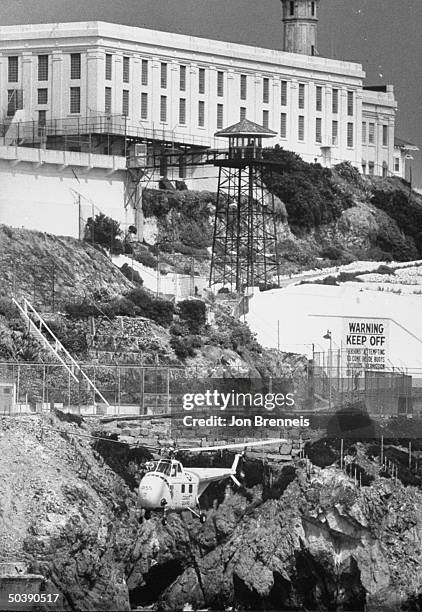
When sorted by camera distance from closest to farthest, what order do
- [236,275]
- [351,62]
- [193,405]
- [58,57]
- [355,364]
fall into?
[193,405] < [355,364] < [236,275] < [58,57] < [351,62]

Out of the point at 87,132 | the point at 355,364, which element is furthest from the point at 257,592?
the point at 87,132

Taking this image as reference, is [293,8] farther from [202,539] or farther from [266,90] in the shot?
[202,539]

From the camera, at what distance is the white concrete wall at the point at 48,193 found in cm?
6012

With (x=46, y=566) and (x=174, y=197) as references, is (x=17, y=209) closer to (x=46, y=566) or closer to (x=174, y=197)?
(x=174, y=197)

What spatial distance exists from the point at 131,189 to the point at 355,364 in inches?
323

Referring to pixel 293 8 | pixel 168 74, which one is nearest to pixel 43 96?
pixel 168 74

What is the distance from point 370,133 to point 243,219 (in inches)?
479

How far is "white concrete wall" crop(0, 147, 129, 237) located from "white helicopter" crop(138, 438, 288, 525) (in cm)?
1247

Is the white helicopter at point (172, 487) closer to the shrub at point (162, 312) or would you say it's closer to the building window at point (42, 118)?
the shrub at point (162, 312)

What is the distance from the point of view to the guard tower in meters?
63.1

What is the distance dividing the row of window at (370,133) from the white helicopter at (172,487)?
2875 cm

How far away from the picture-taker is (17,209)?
197 feet

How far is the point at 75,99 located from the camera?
66312 mm

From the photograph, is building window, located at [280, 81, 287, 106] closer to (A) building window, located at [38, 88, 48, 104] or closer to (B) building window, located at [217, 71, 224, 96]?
(B) building window, located at [217, 71, 224, 96]
